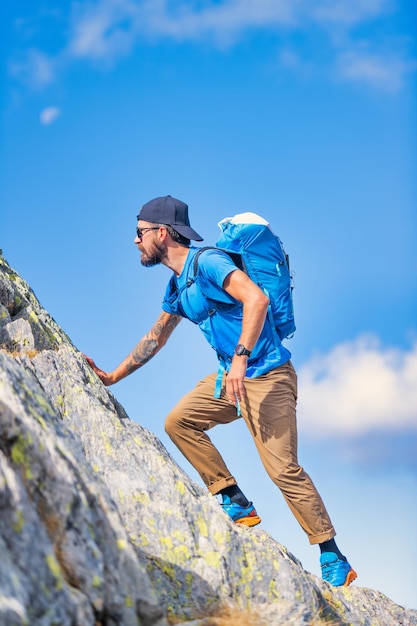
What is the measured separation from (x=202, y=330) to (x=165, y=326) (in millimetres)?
1500

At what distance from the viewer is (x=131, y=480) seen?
25.9 ft

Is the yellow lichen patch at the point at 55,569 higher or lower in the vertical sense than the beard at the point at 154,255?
lower

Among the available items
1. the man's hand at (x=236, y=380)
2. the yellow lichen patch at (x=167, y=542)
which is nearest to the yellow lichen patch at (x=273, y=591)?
the yellow lichen patch at (x=167, y=542)

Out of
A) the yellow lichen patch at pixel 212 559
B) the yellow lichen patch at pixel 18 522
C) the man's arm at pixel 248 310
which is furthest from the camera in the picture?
the man's arm at pixel 248 310

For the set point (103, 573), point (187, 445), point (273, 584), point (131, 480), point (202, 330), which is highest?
point (202, 330)

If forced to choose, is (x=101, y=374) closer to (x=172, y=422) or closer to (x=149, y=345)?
(x=149, y=345)

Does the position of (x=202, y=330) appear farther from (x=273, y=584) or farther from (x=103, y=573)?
(x=103, y=573)

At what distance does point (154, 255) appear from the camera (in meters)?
10.4

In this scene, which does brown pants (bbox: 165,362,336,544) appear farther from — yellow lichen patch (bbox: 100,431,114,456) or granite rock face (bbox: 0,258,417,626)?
yellow lichen patch (bbox: 100,431,114,456)

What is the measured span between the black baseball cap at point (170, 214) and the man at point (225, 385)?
0.02 meters

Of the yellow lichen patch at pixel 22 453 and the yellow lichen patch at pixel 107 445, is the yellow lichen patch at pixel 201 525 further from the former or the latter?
the yellow lichen patch at pixel 22 453

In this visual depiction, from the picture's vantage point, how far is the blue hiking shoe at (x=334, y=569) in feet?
32.4

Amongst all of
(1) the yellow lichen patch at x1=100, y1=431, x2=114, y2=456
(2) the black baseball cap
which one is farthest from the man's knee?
(2) the black baseball cap

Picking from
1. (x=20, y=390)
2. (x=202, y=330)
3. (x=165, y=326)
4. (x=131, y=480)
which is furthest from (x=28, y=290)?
(x=20, y=390)
